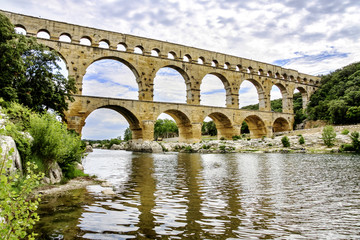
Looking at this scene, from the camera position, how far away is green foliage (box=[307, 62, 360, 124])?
35.3 metres

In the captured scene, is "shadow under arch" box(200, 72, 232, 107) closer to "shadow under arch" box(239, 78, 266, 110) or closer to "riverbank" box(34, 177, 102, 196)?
"shadow under arch" box(239, 78, 266, 110)

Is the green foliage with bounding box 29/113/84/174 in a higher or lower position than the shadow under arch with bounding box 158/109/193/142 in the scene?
lower

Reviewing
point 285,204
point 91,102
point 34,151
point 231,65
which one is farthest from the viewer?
point 231,65

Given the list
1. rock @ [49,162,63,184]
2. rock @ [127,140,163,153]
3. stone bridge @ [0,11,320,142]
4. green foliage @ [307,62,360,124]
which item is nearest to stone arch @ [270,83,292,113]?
stone bridge @ [0,11,320,142]

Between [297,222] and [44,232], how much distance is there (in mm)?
3937

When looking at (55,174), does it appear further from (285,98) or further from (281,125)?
(285,98)

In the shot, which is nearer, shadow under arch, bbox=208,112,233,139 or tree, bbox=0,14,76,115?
tree, bbox=0,14,76,115

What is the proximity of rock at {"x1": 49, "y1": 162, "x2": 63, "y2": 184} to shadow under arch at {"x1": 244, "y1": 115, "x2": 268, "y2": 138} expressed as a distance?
106 ft

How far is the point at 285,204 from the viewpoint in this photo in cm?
565

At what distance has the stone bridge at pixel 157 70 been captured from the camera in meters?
25.5

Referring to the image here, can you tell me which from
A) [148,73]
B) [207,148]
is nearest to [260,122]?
[207,148]

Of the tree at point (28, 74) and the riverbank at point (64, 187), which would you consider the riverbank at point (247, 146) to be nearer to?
the tree at point (28, 74)

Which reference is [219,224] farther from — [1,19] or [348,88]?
[348,88]

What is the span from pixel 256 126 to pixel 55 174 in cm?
3396
